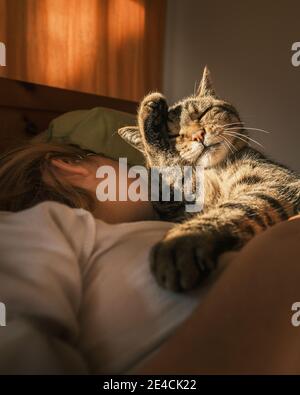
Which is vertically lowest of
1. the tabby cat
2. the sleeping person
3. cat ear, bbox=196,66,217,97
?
the sleeping person

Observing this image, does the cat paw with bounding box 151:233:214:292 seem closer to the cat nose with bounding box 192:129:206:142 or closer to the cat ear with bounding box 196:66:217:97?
the cat nose with bounding box 192:129:206:142

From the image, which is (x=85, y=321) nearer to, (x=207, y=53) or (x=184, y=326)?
(x=184, y=326)

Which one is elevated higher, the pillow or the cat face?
the cat face

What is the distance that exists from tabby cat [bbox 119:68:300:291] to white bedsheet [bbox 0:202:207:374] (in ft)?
0.14

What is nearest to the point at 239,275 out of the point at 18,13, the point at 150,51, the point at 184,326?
the point at 184,326

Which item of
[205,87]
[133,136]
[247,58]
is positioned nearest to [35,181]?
[133,136]

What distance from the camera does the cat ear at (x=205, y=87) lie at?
590mm

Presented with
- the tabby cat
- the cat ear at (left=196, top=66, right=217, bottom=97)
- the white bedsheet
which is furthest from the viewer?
the cat ear at (left=196, top=66, right=217, bottom=97)

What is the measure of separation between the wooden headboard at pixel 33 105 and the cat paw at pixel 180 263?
1.31ft

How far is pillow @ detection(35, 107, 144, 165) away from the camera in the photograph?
58 centimetres

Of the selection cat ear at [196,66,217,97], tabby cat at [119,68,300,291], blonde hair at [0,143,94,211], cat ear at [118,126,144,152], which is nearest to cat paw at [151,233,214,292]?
tabby cat at [119,68,300,291]

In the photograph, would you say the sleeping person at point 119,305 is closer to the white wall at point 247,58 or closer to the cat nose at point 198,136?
the cat nose at point 198,136

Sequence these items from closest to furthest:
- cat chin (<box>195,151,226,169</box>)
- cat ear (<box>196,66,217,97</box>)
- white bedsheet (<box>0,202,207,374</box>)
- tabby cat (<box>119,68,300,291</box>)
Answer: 1. white bedsheet (<box>0,202,207,374</box>)
2. tabby cat (<box>119,68,300,291</box>)
3. cat chin (<box>195,151,226,169</box>)
4. cat ear (<box>196,66,217,97</box>)

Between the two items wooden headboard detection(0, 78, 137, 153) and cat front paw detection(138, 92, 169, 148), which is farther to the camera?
wooden headboard detection(0, 78, 137, 153)
